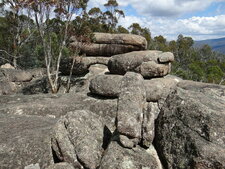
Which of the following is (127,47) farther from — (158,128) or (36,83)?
(158,128)

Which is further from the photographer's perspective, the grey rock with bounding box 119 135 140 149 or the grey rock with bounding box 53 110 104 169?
the grey rock with bounding box 53 110 104 169

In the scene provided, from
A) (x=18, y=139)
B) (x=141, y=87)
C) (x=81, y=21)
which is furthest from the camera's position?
(x=81, y=21)

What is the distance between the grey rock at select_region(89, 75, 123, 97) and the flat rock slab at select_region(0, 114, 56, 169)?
6369mm

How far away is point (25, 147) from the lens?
6.86 meters

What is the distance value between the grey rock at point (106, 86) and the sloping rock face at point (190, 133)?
6525mm

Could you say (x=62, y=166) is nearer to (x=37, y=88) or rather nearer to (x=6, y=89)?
(x=37, y=88)

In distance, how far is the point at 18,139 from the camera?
711cm

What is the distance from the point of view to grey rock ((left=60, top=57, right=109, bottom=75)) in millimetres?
22734

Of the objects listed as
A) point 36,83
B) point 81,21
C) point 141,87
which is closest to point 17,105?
point 141,87

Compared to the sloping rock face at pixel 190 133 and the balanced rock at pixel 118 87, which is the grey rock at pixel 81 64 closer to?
the balanced rock at pixel 118 87

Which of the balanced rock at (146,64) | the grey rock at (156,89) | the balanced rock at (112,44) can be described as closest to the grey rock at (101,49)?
the balanced rock at (112,44)

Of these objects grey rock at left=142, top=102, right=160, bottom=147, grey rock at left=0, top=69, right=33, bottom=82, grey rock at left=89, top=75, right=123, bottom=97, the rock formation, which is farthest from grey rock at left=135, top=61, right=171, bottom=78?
grey rock at left=0, top=69, right=33, bottom=82

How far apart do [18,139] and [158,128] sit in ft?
16.4

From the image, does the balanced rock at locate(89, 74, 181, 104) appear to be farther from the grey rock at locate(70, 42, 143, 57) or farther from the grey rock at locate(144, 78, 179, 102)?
the grey rock at locate(70, 42, 143, 57)
